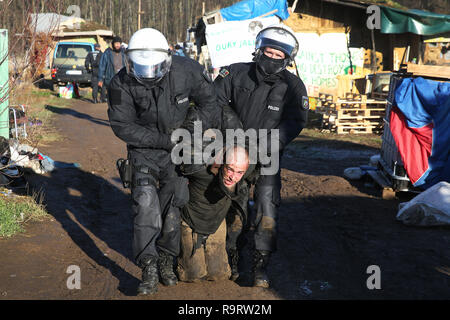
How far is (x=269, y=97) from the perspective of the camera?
498 cm

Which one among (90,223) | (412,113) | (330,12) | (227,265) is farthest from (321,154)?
(330,12)

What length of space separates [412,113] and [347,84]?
29.1 feet

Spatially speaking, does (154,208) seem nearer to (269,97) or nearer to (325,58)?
(269,97)

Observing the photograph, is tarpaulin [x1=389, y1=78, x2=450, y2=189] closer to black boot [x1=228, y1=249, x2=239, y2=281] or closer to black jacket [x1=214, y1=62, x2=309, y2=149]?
black jacket [x1=214, y1=62, x2=309, y2=149]

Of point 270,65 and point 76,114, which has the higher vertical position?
point 270,65

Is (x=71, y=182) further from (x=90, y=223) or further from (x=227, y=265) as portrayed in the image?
(x=227, y=265)

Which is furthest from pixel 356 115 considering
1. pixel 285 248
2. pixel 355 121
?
pixel 285 248

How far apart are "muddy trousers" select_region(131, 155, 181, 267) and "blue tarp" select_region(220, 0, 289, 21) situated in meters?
13.7

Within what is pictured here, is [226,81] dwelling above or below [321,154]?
above

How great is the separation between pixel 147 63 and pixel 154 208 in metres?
1.18

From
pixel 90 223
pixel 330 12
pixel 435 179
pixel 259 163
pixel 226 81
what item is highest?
pixel 330 12

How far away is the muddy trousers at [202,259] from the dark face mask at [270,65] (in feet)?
4.99
